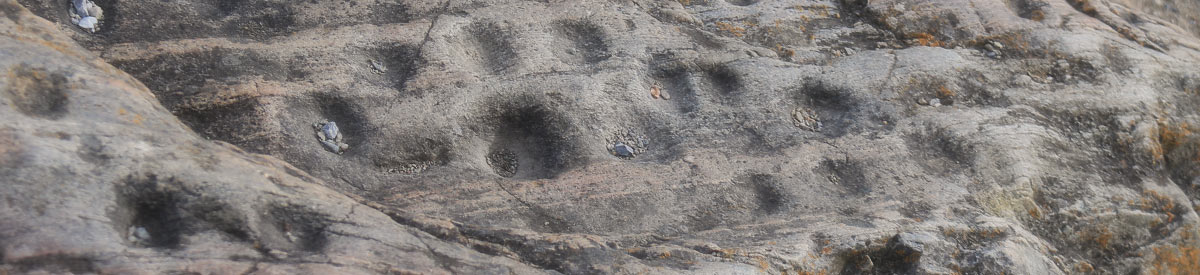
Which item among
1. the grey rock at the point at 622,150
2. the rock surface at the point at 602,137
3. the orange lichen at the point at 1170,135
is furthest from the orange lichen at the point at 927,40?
the grey rock at the point at 622,150

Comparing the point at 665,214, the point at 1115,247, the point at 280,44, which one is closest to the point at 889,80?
the point at 1115,247

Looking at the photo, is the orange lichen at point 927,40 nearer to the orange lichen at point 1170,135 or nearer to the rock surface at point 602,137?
the rock surface at point 602,137

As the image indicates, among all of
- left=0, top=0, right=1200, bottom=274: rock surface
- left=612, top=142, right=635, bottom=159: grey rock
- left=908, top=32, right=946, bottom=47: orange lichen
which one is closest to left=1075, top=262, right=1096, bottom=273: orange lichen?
left=0, top=0, right=1200, bottom=274: rock surface

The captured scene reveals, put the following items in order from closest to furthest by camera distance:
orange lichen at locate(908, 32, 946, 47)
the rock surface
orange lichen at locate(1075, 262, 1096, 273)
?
the rock surface → orange lichen at locate(1075, 262, 1096, 273) → orange lichen at locate(908, 32, 946, 47)

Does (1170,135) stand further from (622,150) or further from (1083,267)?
(622,150)

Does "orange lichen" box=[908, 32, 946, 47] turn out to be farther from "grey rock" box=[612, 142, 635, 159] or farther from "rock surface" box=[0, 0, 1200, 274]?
"grey rock" box=[612, 142, 635, 159]

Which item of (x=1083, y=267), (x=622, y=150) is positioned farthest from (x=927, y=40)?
(x=622, y=150)

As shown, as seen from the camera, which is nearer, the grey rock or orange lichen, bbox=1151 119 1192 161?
the grey rock

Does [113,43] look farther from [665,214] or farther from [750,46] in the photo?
[750,46]
